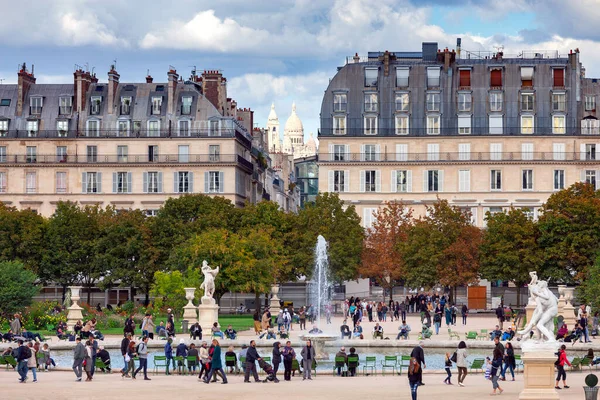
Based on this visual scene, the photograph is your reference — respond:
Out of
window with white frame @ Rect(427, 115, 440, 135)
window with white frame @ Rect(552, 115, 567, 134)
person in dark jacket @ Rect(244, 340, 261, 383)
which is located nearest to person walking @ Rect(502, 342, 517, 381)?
person in dark jacket @ Rect(244, 340, 261, 383)

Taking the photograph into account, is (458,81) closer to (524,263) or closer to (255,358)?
(524,263)

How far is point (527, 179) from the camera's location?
85312 mm

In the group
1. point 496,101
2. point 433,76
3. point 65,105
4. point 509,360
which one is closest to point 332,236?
point 433,76

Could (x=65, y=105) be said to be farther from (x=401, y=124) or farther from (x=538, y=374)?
(x=538, y=374)

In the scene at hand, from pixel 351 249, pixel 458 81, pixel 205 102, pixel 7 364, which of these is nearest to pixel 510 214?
pixel 351 249

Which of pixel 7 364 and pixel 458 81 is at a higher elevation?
pixel 458 81

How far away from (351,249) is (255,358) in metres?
42.4

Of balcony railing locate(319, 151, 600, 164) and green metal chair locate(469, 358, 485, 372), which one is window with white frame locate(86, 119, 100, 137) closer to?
balcony railing locate(319, 151, 600, 164)

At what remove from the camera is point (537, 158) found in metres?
84.9

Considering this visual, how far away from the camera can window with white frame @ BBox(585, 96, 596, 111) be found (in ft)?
283

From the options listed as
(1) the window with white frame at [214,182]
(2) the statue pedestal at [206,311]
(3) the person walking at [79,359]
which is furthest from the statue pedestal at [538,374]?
(1) the window with white frame at [214,182]

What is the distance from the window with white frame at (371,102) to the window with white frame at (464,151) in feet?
20.0

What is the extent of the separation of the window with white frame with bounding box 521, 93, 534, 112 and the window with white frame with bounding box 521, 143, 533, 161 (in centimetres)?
244

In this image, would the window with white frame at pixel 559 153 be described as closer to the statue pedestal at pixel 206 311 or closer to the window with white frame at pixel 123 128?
the window with white frame at pixel 123 128
